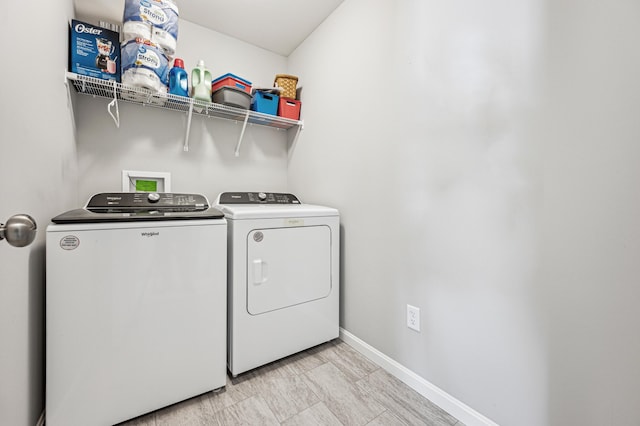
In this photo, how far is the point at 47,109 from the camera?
1.15 meters

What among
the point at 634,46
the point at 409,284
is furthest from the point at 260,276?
the point at 634,46

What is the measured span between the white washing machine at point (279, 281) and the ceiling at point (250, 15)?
4.58ft

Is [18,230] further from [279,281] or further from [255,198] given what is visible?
[255,198]

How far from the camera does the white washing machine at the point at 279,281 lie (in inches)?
58.3

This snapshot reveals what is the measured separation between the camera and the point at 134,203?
147 centimetres

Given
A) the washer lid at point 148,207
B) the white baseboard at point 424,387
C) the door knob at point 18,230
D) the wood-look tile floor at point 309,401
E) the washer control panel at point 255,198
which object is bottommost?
the wood-look tile floor at point 309,401

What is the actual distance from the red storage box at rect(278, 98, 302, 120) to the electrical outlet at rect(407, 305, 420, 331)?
175 cm

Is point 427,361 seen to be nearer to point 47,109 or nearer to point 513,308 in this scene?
point 513,308

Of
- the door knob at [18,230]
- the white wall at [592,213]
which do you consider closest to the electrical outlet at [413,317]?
the white wall at [592,213]

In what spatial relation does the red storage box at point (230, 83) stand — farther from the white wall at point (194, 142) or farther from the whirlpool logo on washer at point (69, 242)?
the whirlpool logo on washer at point (69, 242)

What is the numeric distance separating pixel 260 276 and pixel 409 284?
84 cm

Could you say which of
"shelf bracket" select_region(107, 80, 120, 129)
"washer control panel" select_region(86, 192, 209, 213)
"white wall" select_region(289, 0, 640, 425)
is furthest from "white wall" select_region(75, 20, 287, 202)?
"white wall" select_region(289, 0, 640, 425)

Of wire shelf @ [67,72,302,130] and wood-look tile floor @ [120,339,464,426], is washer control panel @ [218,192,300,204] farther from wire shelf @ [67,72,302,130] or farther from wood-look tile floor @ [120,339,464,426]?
wood-look tile floor @ [120,339,464,426]

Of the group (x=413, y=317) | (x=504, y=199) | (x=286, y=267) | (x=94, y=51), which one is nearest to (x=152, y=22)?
(x=94, y=51)
